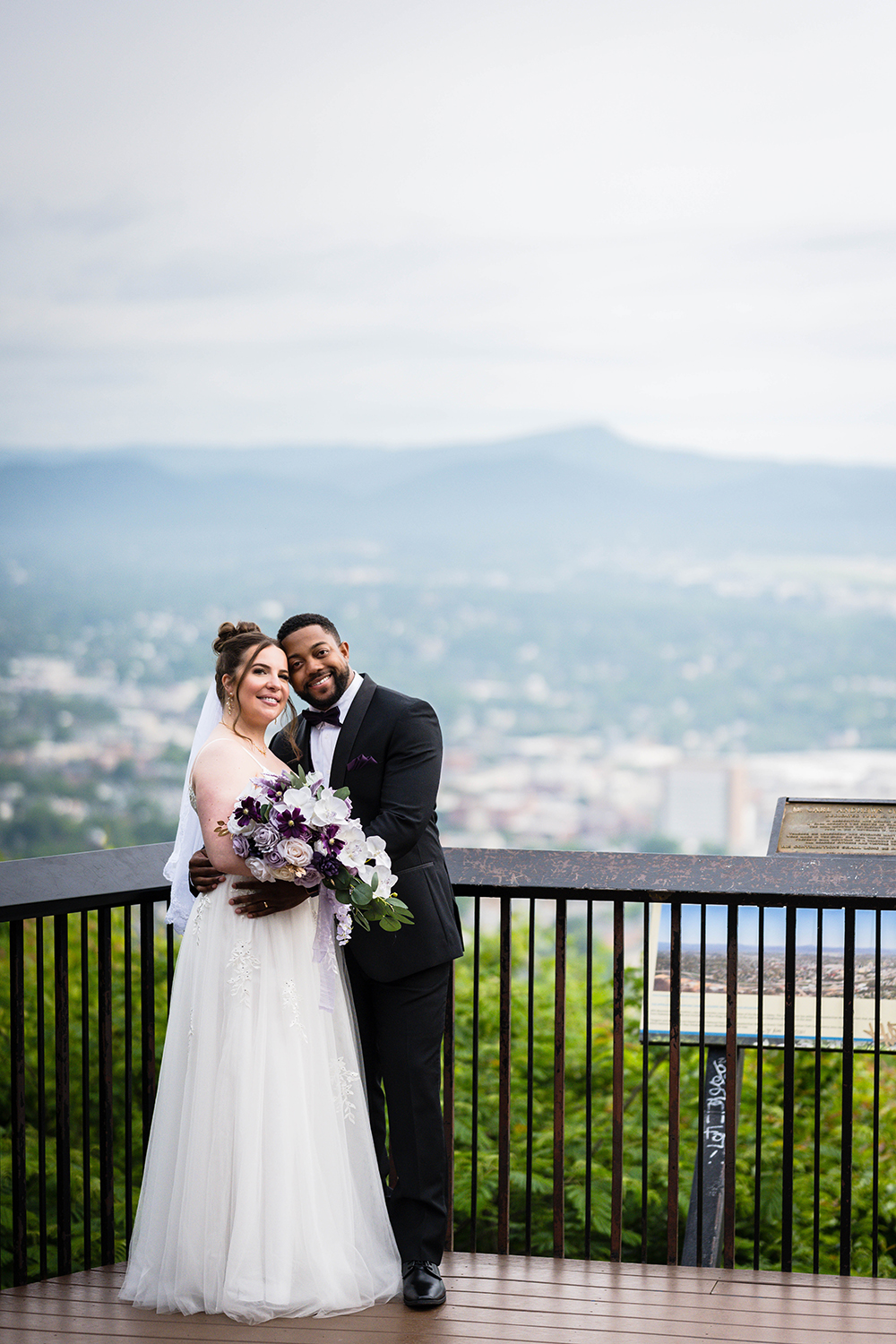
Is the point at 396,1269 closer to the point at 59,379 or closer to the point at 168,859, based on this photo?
the point at 168,859

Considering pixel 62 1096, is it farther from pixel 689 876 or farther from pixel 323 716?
pixel 689 876

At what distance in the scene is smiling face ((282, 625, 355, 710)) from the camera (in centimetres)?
295

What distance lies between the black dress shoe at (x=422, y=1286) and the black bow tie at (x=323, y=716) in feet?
4.35

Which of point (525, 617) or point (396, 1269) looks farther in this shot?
point (525, 617)

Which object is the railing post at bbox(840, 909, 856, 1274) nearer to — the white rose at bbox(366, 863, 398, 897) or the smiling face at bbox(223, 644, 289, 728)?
the white rose at bbox(366, 863, 398, 897)

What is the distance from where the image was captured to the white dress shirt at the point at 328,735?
300cm

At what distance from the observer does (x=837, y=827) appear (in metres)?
3.61

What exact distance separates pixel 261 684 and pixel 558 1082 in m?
1.31

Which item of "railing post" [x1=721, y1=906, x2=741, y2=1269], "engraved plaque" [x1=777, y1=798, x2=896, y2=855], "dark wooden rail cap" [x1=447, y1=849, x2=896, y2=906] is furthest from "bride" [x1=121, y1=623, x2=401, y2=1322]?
"engraved plaque" [x1=777, y1=798, x2=896, y2=855]

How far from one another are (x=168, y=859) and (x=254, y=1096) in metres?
0.69

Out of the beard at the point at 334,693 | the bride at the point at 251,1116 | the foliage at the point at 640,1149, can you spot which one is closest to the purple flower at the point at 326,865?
the bride at the point at 251,1116

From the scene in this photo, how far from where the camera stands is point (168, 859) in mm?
3158

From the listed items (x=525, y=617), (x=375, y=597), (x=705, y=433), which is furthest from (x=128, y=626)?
(x=705, y=433)

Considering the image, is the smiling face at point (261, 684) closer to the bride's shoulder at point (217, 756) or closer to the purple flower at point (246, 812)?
the bride's shoulder at point (217, 756)
